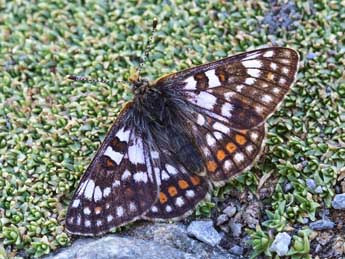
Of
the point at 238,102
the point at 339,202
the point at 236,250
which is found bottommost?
the point at 236,250

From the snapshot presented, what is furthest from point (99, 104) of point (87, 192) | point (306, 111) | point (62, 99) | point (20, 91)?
point (306, 111)

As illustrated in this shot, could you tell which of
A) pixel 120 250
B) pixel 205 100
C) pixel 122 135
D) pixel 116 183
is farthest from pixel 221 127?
pixel 120 250

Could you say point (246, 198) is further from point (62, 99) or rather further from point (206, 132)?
point (62, 99)

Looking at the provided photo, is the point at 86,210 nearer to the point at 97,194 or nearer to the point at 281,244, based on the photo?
the point at 97,194

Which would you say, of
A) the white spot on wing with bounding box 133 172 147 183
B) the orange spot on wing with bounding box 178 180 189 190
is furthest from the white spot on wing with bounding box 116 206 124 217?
the orange spot on wing with bounding box 178 180 189 190

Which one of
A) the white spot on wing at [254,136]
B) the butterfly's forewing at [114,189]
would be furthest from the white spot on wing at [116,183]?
the white spot on wing at [254,136]

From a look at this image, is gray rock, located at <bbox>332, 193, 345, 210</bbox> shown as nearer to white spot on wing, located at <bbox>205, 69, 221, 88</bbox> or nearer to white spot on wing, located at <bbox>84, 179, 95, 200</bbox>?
white spot on wing, located at <bbox>205, 69, 221, 88</bbox>

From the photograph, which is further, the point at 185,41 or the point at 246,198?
the point at 185,41
